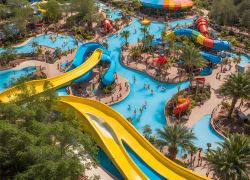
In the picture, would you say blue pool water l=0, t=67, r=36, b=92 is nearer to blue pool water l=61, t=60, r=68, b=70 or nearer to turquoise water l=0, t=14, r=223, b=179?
blue pool water l=61, t=60, r=68, b=70

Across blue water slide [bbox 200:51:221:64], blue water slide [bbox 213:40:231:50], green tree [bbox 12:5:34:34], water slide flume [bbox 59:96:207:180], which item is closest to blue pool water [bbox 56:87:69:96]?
water slide flume [bbox 59:96:207:180]

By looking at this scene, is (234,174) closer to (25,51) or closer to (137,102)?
(137,102)

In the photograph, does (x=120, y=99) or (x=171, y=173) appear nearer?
(x=171, y=173)

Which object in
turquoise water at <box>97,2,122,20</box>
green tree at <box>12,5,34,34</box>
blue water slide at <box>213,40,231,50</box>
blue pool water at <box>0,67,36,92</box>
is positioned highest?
green tree at <box>12,5,34,34</box>

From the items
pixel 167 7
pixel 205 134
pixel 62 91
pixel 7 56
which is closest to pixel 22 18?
pixel 7 56

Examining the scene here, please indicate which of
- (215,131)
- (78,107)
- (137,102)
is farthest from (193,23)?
(78,107)

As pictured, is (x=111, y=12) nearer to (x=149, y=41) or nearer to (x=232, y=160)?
(x=149, y=41)

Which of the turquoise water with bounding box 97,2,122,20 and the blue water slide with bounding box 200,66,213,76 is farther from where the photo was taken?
the turquoise water with bounding box 97,2,122,20

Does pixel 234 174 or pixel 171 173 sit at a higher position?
pixel 234 174
